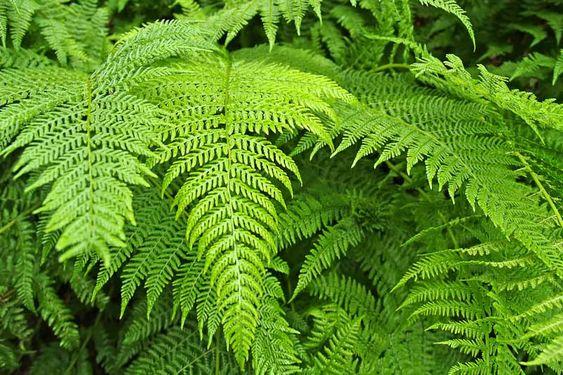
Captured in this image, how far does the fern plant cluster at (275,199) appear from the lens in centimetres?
148

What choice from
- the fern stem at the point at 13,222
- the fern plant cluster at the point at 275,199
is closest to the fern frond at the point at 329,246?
the fern plant cluster at the point at 275,199

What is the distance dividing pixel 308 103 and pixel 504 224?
0.66 m

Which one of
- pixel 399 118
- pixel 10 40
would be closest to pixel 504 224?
pixel 399 118

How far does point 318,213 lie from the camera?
1998 mm

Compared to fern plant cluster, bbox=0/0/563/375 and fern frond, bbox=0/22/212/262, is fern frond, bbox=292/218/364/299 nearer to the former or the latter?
fern plant cluster, bbox=0/0/563/375

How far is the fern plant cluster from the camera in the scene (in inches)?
58.3

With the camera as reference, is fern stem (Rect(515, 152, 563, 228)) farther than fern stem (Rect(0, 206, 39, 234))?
No

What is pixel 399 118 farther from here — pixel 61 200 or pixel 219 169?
pixel 61 200

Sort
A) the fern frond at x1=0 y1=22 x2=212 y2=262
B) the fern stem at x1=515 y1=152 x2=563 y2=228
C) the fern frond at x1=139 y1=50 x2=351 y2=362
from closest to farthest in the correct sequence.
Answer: the fern frond at x1=0 y1=22 x2=212 y2=262
the fern frond at x1=139 y1=50 x2=351 y2=362
the fern stem at x1=515 y1=152 x2=563 y2=228

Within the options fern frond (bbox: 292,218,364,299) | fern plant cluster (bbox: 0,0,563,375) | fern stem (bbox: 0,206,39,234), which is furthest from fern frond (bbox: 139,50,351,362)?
fern stem (bbox: 0,206,39,234)

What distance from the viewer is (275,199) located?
70.6 inches

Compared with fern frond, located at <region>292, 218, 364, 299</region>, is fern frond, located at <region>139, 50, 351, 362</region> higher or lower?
higher

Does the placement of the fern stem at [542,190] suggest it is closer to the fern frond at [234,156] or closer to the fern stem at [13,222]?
the fern frond at [234,156]

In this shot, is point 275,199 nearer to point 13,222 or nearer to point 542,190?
point 542,190
